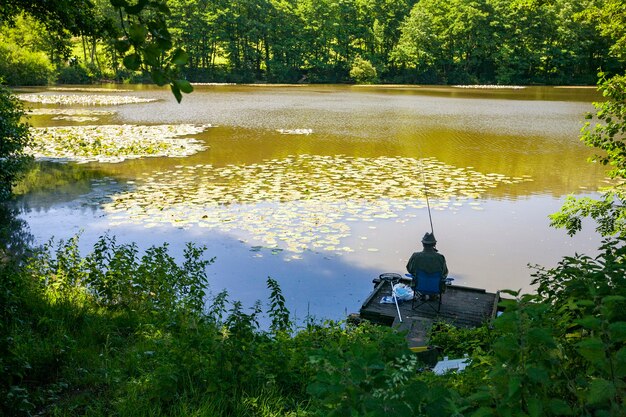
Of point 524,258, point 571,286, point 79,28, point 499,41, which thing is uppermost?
point 499,41

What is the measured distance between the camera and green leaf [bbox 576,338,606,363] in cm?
178

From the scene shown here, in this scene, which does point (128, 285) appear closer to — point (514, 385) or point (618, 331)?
point (514, 385)

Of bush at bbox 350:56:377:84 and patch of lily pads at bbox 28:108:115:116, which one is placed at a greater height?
bush at bbox 350:56:377:84

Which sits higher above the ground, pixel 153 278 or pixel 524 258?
pixel 153 278

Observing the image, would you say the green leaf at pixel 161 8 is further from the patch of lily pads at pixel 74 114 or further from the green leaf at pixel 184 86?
the patch of lily pads at pixel 74 114

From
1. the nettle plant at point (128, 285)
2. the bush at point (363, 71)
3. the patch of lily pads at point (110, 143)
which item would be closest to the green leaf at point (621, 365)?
the nettle plant at point (128, 285)

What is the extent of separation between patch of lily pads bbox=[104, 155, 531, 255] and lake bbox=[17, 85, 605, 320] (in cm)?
4

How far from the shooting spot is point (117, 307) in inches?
234

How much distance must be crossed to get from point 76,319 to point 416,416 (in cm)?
442

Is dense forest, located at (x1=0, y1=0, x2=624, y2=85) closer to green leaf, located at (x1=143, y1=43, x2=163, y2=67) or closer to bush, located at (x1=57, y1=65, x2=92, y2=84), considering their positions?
bush, located at (x1=57, y1=65, x2=92, y2=84)

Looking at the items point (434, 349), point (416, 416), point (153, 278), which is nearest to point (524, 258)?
point (434, 349)

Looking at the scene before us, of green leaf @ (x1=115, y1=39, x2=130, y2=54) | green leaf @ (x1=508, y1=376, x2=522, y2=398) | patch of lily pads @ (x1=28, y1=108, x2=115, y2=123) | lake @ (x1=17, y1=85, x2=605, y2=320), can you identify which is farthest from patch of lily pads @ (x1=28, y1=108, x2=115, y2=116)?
green leaf @ (x1=508, y1=376, x2=522, y2=398)

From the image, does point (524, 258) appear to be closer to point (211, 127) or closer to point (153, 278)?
point (153, 278)

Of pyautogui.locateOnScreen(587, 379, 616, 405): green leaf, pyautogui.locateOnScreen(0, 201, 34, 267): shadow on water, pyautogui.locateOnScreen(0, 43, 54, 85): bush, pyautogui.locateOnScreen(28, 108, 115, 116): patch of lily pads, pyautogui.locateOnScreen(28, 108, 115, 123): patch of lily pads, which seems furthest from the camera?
pyautogui.locateOnScreen(0, 43, 54, 85): bush
